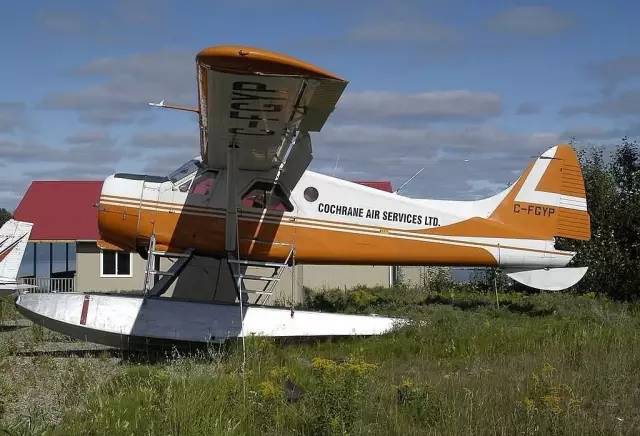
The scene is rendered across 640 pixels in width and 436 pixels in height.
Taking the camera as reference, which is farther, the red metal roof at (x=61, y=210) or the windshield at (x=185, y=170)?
the red metal roof at (x=61, y=210)

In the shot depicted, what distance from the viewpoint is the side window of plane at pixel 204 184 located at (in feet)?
33.4

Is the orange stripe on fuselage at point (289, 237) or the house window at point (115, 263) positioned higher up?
the orange stripe on fuselage at point (289, 237)

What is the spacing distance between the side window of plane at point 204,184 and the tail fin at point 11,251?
738 centimetres

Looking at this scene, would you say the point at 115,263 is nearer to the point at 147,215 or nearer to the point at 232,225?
the point at 147,215

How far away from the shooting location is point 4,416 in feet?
18.5

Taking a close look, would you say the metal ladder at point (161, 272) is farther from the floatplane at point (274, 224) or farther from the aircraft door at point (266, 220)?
the aircraft door at point (266, 220)

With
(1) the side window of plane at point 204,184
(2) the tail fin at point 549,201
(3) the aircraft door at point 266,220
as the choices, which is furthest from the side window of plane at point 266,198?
(2) the tail fin at point 549,201

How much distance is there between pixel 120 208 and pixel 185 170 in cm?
105

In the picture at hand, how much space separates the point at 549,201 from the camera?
11.4m

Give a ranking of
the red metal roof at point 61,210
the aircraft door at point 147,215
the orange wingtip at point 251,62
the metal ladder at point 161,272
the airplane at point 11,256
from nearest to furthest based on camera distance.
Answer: the orange wingtip at point 251,62 < the metal ladder at point 161,272 < the aircraft door at point 147,215 < the airplane at point 11,256 < the red metal roof at point 61,210

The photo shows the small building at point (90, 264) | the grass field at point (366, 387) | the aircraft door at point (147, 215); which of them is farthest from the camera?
the small building at point (90, 264)

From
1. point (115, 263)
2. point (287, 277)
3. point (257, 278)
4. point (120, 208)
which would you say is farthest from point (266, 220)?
point (115, 263)

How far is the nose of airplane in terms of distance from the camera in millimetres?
10117

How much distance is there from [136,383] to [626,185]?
15.7 metres
